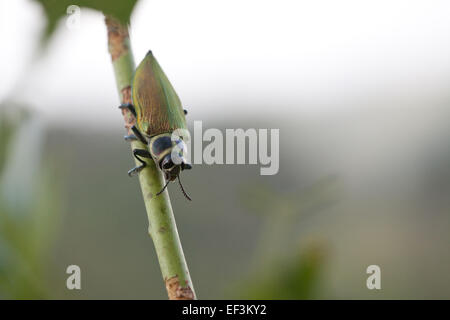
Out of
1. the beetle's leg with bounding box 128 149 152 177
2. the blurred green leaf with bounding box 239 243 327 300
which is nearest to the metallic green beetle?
the beetle's leg with bounding box 128 149 152 177

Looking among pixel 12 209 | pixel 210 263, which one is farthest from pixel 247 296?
pixel 210 263

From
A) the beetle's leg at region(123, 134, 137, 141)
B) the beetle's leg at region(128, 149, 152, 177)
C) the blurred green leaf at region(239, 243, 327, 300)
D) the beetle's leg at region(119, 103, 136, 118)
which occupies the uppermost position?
the beetle's leg at region(119, 103, 136, 118)

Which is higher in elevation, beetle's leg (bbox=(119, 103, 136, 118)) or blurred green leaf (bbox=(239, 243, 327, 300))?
beetle's leg (bbox=(119, 103, 136, 118))

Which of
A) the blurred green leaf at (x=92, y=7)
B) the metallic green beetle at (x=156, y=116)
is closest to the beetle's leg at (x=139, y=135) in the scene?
the metallic green beetle at (x=156, y=116)

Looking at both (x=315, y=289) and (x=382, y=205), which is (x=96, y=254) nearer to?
(x=382, y=205)

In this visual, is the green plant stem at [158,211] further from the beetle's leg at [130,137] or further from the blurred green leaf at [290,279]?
the blurred green leaf at [290,279]

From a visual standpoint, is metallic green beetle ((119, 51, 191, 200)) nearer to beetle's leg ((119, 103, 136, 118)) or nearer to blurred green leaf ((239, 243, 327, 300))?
beetle's leg ((119, 103, 136, 118))

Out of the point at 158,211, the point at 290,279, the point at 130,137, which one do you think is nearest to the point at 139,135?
the point at 130,137
